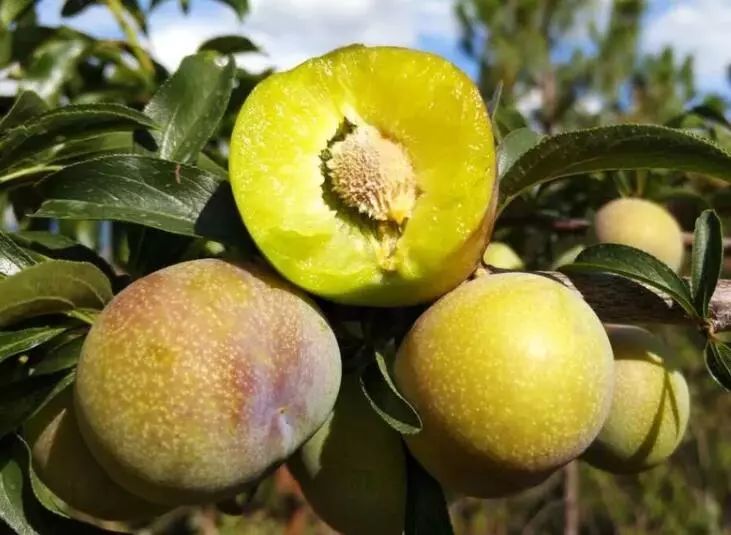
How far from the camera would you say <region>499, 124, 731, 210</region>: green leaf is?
694 mm

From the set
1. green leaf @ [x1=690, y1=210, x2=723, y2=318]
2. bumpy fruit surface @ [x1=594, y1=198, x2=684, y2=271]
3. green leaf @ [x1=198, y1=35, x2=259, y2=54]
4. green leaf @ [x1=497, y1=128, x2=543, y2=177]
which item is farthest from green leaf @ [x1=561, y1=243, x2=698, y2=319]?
green leaf @ [x1=198, y1=35, x2=259, y2=54]

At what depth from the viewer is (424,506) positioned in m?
0.77

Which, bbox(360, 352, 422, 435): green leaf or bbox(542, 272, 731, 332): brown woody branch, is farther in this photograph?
bbox(542, 272, 731, 332): brown woody branch

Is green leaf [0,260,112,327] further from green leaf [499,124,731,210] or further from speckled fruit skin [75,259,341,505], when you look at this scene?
Answer: green leaf [499,124,731,210]

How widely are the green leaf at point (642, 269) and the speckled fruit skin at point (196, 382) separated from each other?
27 cm

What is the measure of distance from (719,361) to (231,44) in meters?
0.86

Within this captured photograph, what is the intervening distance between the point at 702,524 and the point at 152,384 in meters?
4.06

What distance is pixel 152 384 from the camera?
62 centimetres

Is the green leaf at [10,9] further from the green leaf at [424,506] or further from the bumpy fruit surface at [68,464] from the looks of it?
the green leaf at [424,506]

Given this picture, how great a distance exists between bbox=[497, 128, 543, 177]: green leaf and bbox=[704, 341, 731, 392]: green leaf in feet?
0.79

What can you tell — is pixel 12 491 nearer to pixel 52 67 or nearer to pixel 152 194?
pixel 152 194

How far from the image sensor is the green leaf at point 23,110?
0.86 metres

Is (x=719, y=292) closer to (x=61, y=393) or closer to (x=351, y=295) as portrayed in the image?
(x=351, y=295)

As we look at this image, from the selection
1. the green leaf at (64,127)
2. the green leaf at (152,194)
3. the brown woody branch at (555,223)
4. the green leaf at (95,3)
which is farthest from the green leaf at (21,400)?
the green leaf at (95,3)
